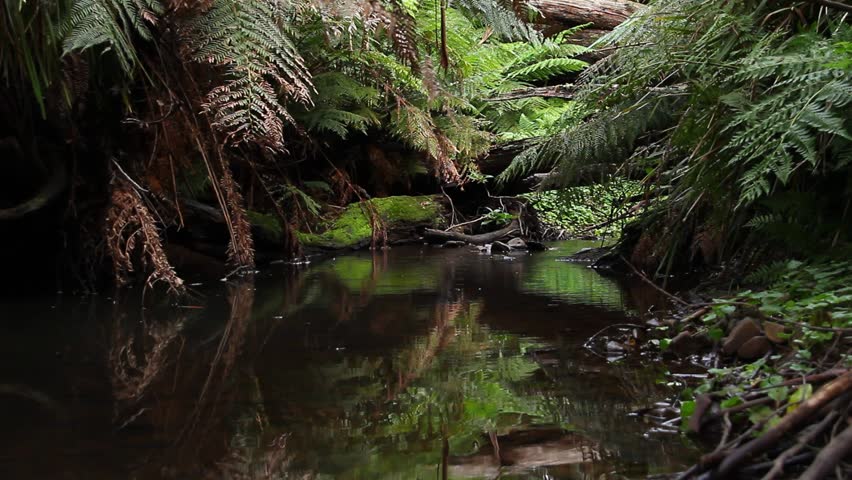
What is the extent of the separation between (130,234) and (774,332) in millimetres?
2555

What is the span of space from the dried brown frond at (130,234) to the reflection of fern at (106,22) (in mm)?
566

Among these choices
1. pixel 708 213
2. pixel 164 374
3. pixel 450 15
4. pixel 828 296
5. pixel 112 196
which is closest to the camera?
pixel 828 296

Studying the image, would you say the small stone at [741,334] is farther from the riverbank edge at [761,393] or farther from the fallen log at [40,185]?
the fallen log at [40,185]

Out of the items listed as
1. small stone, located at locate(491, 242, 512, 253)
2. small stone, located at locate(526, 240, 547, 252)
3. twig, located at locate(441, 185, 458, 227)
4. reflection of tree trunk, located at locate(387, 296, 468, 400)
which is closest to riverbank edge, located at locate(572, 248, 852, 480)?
reflection of tree trunk, located at locate(387, 296, 468, 400)

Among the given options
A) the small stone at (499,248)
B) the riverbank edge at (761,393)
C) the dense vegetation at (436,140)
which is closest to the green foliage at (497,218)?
the dense vegetation at (436,140)

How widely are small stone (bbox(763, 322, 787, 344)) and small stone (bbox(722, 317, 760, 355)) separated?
23mm

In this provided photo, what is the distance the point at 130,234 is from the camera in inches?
124

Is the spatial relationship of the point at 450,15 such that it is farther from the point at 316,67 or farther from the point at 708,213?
the point at 708,213

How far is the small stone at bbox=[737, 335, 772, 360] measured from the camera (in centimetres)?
140

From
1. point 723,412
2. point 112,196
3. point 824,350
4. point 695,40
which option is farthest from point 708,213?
point 112,196

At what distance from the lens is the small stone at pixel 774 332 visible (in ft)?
4.57

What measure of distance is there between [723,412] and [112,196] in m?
2.69

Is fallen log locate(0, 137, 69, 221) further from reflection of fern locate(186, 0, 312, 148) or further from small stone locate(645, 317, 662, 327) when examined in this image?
small stone locate(645, 317, 662, 327)

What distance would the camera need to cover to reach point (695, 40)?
257 cm
